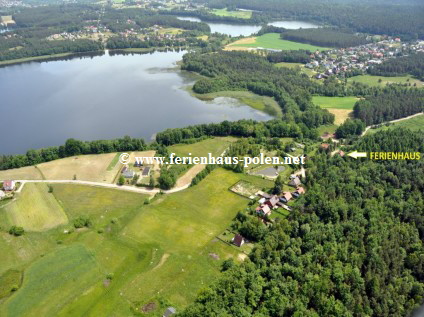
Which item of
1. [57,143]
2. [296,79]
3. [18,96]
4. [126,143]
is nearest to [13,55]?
[18,96]

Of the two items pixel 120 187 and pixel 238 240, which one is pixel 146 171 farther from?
pixel 238 240

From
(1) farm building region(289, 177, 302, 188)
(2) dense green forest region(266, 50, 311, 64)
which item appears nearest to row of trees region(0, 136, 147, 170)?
(1) farm building region(289, 177, 302, 188)

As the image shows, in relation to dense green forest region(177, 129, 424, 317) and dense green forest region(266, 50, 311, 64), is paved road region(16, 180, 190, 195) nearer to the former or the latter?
dense green forest region(177, 129, 424, 317)

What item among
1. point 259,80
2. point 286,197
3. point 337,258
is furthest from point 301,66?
point 337,258

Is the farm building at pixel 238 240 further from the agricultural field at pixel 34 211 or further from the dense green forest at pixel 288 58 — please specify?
the dense green forest at pixel 288 58

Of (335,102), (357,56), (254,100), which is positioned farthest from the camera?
(357,56)
